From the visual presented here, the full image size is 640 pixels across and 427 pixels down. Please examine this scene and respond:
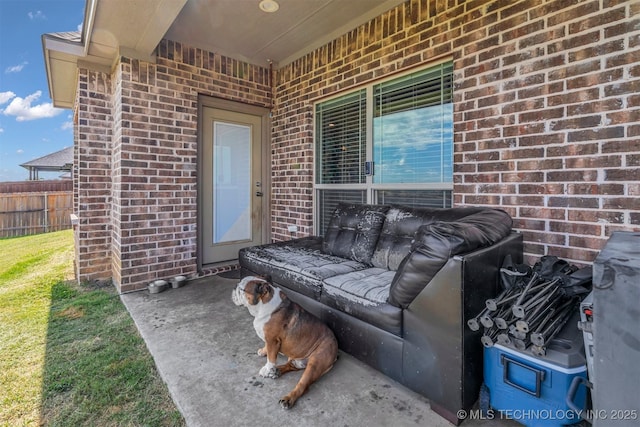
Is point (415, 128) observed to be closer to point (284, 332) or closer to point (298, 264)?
point (298, 264)

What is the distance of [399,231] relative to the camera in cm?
252

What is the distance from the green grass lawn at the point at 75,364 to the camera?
4.91 ft

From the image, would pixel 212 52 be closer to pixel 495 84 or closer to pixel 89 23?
pixel 89 23

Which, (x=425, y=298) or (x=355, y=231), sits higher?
(x=355, y=231)

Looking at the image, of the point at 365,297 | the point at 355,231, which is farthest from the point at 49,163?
the point at 365,297

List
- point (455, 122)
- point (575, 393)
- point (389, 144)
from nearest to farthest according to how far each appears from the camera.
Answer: point (575, 393)
point (455, 122)
point (389, 144)

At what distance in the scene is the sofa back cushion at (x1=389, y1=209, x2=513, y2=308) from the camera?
1.44m

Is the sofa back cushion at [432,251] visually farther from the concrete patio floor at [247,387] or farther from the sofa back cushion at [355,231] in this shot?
the sofa back cushion at [355,231]

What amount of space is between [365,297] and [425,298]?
1.37 feet

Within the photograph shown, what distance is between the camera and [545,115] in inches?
79.0

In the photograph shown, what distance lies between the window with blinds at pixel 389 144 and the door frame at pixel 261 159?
35.1 inches

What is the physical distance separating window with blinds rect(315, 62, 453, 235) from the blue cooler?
4.95 ft

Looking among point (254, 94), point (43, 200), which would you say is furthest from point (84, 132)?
point (43, 200)

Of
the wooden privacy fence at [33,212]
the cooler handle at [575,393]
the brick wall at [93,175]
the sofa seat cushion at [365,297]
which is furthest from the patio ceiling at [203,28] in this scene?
the wooden privacy fence at [33,212]
